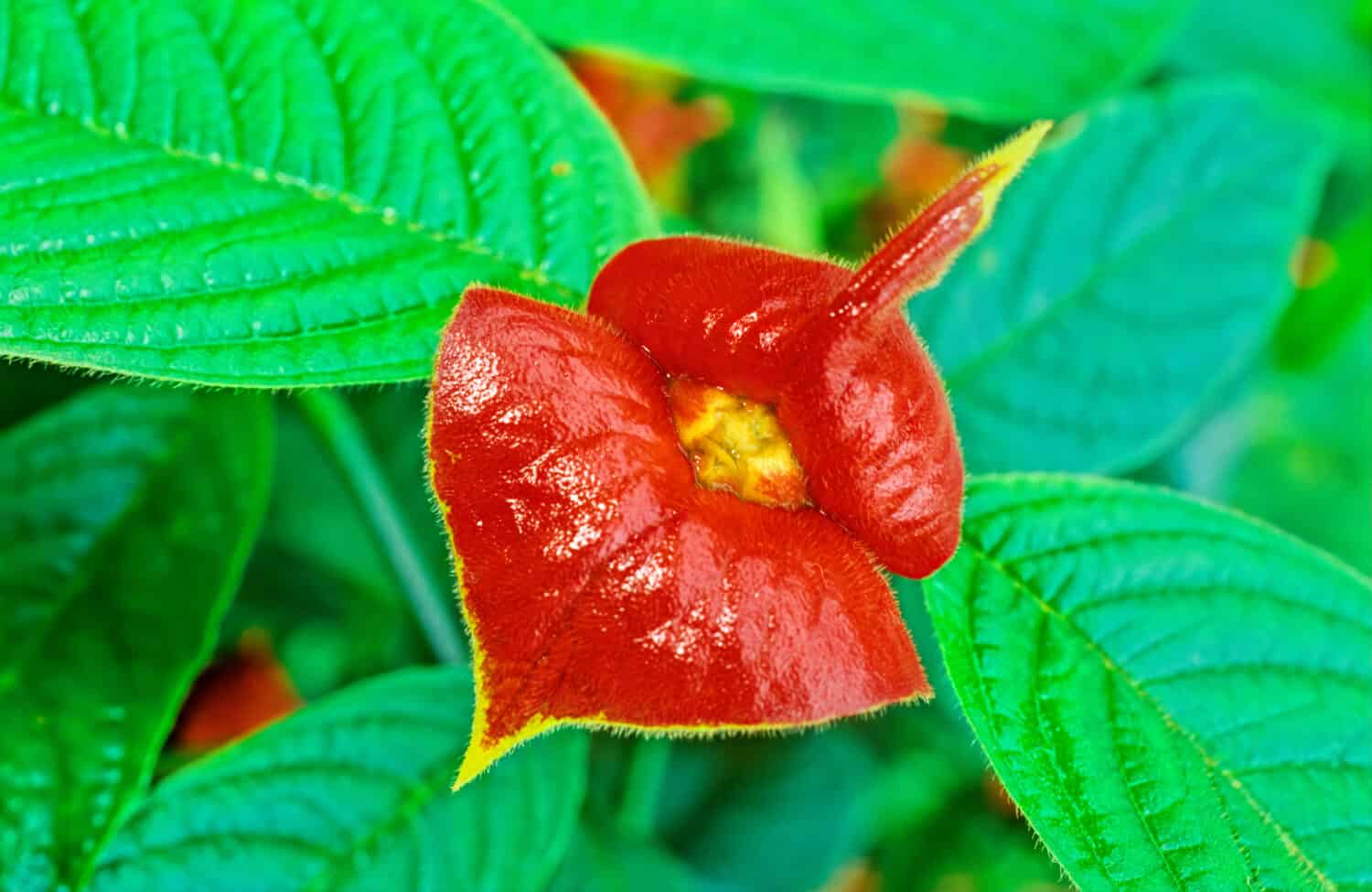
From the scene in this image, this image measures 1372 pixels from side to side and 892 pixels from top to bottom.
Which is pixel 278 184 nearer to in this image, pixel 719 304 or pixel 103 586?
pixel 719 304

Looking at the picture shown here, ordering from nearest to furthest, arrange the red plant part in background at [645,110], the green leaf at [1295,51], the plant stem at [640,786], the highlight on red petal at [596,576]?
the highlight on red petal at [596,576]
the plant stem at [640,786]
the green leaf at [1295,51]
the red plant part in background at [645,110]

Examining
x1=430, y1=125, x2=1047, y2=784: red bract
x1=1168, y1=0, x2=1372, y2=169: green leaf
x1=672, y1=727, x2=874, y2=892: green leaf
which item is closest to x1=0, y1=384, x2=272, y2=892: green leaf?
x1=430, y1=125, x2=1047, y2=784: red bract

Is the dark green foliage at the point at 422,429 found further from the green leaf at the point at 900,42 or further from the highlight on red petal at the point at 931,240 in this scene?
the highlight on red petal at the point at 931,240

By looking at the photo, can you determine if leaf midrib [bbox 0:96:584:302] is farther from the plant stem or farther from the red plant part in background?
the red plant part in background

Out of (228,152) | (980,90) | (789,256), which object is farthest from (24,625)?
(980,90)

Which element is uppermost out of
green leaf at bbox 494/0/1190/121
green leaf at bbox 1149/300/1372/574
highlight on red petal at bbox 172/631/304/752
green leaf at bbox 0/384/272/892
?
green leaf at bbox 494/0/1190/121

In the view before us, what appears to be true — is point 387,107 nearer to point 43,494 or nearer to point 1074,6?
point 43,494

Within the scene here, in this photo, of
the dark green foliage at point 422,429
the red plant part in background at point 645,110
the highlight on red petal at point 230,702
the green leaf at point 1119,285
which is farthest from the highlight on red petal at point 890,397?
the red plant part in background at point 645,110
